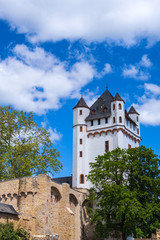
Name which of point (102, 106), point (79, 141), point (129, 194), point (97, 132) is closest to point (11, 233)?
point (129, 194)

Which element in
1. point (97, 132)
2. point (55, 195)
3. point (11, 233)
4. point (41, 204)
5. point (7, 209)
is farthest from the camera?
point (97, 132)

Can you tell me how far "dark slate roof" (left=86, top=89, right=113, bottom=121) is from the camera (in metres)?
52.4

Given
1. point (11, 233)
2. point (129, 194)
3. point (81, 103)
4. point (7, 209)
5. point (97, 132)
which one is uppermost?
point (81, 103)

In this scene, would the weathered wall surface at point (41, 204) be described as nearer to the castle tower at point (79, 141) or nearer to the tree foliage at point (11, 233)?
the tree foliage at point (11, 233)

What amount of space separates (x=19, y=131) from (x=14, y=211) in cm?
1498

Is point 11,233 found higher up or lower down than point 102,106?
lower down

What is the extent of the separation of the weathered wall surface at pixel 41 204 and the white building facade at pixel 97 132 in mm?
8924

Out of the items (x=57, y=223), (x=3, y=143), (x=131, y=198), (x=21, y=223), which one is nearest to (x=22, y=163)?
(x=3, y=143)

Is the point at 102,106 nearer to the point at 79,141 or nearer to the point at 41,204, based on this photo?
the point at 79,141

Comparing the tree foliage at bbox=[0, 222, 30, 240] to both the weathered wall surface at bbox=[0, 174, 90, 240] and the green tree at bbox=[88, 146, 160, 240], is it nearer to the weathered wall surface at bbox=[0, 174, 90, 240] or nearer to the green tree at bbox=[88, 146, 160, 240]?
the weathered wall surface at bbox=[0, 174, 90, 240]

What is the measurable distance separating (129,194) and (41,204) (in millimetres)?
9104

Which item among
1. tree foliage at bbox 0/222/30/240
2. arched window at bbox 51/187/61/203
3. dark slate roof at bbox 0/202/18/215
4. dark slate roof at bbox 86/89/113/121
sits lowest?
tree foliage at bbox 0/222/30/240

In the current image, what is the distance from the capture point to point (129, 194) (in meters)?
35.8

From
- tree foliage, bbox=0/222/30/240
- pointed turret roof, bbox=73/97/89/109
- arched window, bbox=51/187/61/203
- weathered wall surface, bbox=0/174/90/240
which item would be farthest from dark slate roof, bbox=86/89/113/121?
tree foliage, bbox=0/222/30/240
